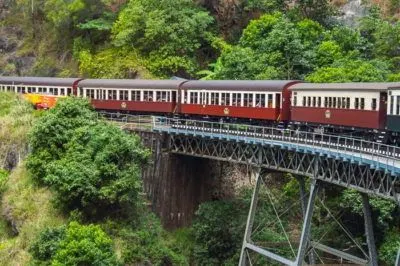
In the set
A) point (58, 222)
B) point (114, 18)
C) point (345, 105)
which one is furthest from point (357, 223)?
point (114, 18)

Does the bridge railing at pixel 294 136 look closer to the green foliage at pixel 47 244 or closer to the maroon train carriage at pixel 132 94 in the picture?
the maroon train carriage at pixel 132 94

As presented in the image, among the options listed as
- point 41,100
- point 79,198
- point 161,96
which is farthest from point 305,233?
point 41,100

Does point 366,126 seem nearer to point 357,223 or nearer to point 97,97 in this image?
point 357,223

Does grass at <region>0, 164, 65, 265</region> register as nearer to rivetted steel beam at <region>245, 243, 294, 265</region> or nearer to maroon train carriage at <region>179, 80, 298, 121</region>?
rivetted steel beam at <region>245, 243, 294, 265</region>

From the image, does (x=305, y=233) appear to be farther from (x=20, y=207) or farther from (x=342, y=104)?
(x=20, y=207)

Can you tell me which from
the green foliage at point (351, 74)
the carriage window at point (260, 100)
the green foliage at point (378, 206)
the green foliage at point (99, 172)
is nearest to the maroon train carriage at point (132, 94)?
the green foliage at point (99, 172)
